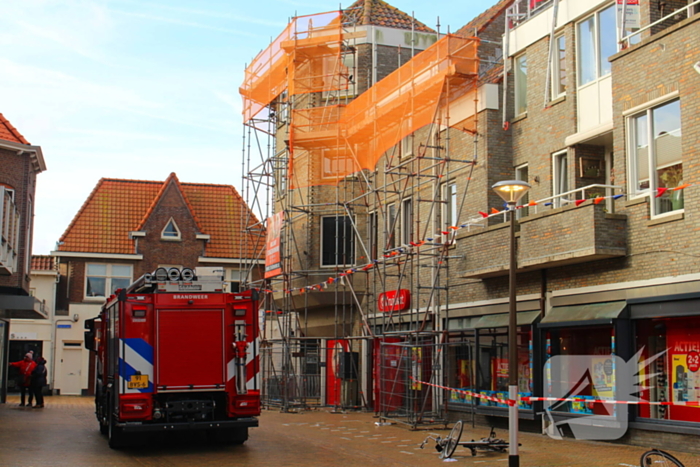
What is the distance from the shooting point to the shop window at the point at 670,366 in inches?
553

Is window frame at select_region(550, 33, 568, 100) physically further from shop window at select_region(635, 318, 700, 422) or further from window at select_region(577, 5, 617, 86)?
shop window at select_region(635, 318, 700, 422)

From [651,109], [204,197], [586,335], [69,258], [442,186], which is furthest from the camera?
[204,197]

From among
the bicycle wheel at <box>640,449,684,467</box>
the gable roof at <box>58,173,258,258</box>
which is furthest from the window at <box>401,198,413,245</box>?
the gable roof at <box>58,173,258,258</box>

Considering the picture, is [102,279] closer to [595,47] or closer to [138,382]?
[138,382]

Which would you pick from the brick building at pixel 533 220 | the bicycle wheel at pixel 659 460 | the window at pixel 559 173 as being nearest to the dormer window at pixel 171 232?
the brick building at pixel 533 220

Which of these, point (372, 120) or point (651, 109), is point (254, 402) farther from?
point (372, 120)

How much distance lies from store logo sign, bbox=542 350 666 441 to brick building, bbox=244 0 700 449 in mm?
106

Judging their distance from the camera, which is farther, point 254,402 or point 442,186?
point 442,186

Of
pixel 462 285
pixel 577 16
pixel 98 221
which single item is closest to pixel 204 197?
pixel 98 221

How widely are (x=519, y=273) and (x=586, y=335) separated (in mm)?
2462

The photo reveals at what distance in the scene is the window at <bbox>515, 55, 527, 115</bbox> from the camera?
19844 millimetres

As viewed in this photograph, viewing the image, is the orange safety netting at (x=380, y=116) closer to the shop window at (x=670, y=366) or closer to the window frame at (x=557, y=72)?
the window frame at (x=557, y=72)

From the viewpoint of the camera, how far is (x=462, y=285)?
20781 millimetres

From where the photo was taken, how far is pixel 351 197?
2698cm
